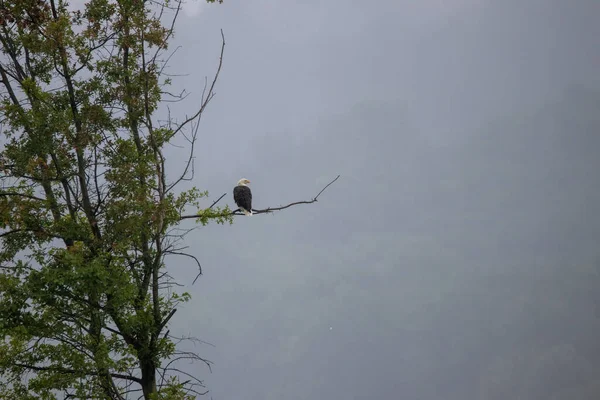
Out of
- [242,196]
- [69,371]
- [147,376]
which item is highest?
[242,196]

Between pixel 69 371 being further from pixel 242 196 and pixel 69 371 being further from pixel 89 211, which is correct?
pixel 242 196

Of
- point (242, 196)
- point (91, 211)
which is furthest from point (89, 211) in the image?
point (242, 196)

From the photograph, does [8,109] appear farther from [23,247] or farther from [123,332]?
[123,332]

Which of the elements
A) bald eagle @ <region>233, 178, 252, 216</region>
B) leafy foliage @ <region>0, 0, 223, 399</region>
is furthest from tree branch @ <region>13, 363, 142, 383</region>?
bald eagle @ <region>233, 178, 252, 216</region>

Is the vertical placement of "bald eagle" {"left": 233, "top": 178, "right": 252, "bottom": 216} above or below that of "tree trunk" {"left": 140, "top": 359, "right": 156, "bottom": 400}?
above

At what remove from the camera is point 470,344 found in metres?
169

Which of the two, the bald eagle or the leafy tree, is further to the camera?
the bald eagle

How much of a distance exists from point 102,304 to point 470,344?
553ft

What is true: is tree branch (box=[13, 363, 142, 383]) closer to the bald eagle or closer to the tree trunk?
the tree trunk

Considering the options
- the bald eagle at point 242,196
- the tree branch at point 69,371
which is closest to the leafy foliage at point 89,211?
the tree branch at point 69,371

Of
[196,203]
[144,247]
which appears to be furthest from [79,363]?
[196,203]

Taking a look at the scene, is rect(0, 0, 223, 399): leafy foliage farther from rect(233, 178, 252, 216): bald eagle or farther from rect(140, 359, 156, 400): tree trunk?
rect(233, 178, 252, 216): bald eagle

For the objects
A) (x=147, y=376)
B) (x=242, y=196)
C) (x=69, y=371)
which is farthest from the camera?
(x=242, y=196)

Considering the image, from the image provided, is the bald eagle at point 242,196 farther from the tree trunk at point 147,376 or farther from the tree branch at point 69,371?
the tree branch at point 69,371
